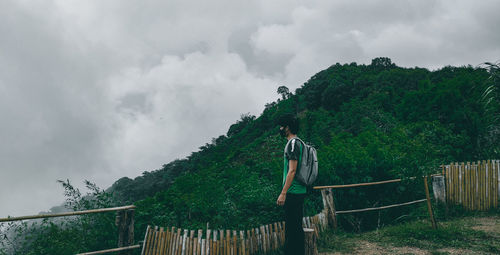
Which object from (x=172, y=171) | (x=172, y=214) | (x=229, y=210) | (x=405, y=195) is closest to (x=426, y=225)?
(x=405, y=195)

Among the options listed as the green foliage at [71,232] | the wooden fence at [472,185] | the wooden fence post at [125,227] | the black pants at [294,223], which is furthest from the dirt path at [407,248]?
the green foliage at [71,232]

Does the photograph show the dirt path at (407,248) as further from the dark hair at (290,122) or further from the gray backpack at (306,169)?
the dark hair at (290,122)

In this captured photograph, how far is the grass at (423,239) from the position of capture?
4.96m

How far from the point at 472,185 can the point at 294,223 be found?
239 inches

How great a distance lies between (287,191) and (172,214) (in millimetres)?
2970

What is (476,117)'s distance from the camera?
1414 cm

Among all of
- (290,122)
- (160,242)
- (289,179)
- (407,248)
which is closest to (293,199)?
(289,179)

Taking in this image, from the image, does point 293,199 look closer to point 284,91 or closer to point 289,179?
point 289,179

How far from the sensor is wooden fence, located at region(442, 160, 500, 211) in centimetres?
726

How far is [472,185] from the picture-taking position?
7.31 meters

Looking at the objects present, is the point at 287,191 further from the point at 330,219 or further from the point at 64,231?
the point at 64,231

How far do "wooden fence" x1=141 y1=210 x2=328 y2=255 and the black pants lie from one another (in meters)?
1.20

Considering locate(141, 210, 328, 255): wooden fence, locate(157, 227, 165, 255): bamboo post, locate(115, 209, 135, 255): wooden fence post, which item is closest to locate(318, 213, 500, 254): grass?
locate(141, 210, 328, 255): wooden fence

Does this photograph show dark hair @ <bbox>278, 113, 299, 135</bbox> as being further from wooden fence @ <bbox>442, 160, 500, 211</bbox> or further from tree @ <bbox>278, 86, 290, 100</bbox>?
tree @ <bbox>278, 86, 290, 100</bbox>
